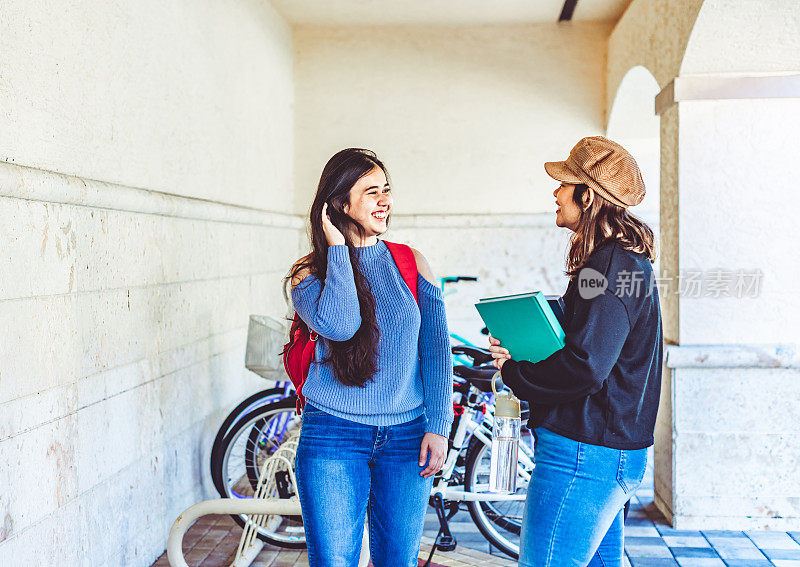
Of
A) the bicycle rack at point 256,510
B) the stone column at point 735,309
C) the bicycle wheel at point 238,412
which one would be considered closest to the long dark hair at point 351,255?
the bicycle rack at point 256,510

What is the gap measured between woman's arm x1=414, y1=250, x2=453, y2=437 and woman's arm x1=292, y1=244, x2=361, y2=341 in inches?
9.6

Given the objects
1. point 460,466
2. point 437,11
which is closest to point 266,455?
point 460,466

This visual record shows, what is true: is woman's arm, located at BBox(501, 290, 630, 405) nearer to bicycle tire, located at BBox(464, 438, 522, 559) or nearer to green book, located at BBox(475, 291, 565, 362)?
green book, located at BBox(475, 291, 565, 362)

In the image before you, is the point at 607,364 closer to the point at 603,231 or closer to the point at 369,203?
the point at 603,231

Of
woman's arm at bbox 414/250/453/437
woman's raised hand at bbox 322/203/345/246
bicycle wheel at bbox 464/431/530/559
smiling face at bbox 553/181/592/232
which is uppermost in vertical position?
smiling face at bbox 553/181/592/232

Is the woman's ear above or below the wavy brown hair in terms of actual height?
above

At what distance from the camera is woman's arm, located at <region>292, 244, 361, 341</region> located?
216 centimetres

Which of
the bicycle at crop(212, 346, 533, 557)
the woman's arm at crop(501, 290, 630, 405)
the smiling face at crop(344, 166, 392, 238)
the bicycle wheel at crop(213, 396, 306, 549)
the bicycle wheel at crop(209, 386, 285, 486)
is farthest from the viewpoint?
the bicycle wheel at crop(209, 386, 285, 486)

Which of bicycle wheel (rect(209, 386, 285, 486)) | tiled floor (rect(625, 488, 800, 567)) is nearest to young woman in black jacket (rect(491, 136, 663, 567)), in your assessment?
tiled floor (rect(625, 488, 800, 567))

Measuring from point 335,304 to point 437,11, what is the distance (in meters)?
5.56

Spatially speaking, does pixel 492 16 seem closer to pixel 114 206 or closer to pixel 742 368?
pixel 742 368

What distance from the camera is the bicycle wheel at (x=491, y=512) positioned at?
4125 millimetres

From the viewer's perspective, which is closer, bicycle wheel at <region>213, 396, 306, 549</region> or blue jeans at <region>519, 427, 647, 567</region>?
blue jeans at <region>519, 427, 647, 567</region>

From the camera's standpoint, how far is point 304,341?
2322mm
